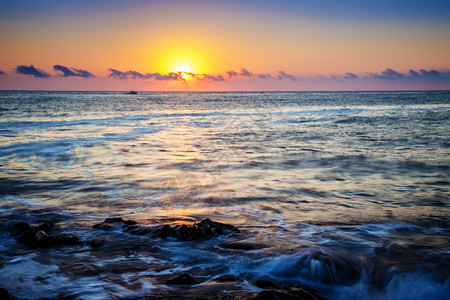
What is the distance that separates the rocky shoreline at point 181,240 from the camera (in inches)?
129

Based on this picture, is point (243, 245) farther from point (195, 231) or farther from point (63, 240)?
point (63, 240)

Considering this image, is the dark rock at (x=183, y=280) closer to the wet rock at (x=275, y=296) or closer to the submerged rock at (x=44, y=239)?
the wet rock at (x=275, y=296)

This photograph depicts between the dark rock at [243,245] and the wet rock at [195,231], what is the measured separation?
35 cm

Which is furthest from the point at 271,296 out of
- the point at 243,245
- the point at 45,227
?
the point at 45,227

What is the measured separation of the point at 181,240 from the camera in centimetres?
480

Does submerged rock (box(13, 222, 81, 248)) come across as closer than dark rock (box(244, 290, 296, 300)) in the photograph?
No

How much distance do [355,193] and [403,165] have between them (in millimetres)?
4023

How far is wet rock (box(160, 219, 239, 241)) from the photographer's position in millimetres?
4844

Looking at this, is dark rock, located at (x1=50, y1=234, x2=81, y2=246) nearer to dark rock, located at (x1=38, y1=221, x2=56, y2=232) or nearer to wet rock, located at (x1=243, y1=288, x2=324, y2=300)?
dark rock, located at (x1=38, y1=221, x2=56, y2=232)

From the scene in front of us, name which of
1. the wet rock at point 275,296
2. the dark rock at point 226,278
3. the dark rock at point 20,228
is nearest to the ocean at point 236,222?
the dark rock at point 226,278

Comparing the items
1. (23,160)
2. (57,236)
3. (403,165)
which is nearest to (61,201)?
(57,236)

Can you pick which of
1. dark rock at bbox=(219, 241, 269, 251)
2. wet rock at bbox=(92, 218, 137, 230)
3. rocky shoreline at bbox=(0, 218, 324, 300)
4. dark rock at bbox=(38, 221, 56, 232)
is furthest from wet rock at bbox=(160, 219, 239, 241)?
dark rock at bbox=(38, 221, 56, 232)

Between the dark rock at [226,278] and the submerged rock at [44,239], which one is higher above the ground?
the submerged rock at [44,239]

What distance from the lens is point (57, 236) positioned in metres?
4.63
